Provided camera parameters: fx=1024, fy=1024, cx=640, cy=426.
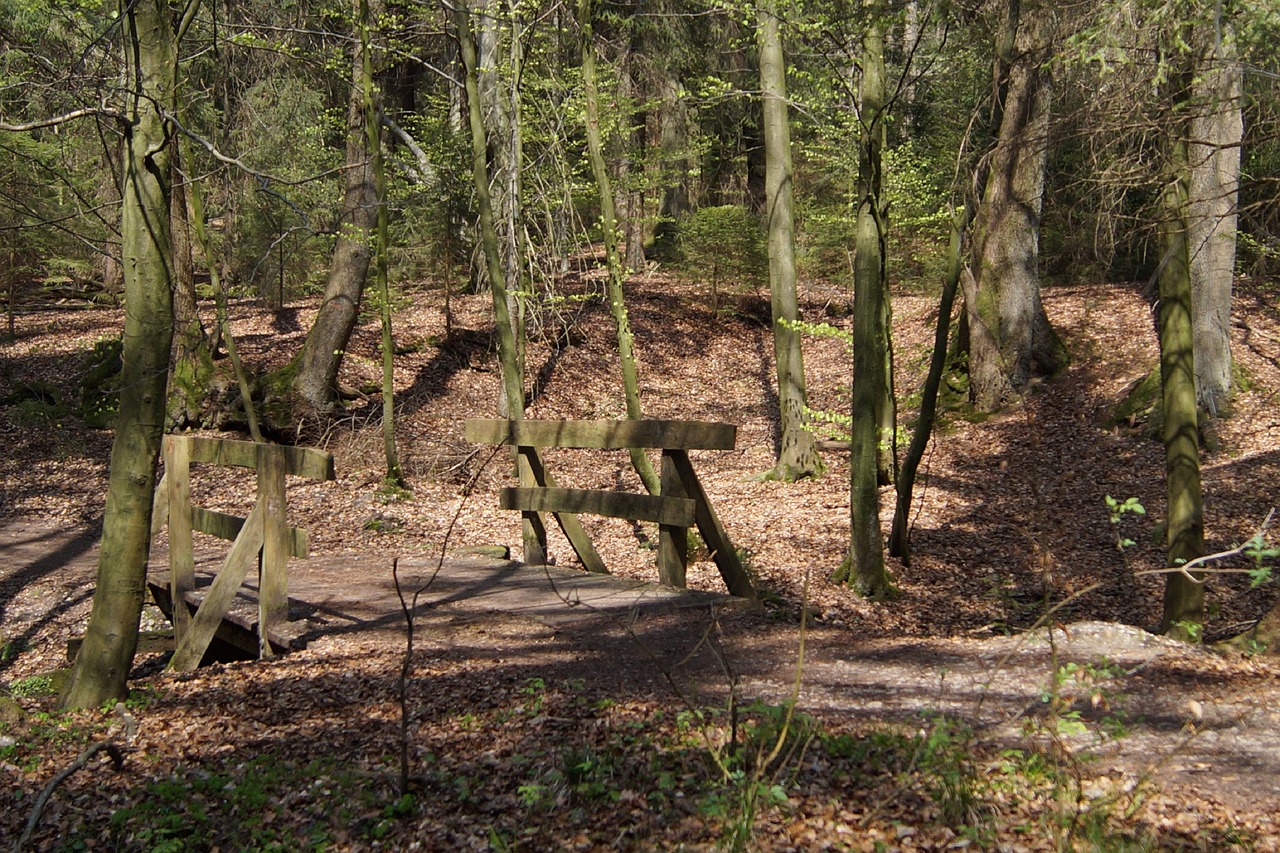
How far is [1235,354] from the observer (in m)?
15.2

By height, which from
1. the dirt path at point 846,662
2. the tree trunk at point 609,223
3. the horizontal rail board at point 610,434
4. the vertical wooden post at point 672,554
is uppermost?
the tree trunk at point 609,223

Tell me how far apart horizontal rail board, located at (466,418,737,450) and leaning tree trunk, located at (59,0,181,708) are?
235cm

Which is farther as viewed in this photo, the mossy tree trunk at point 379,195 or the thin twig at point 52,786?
the mossy tree trunk at point 379,195

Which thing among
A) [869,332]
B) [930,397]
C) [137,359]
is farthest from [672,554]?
[137,359]

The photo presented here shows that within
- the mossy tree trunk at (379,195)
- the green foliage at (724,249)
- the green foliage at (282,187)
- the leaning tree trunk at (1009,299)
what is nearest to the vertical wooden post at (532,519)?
the mossy tree trunk at (379,195)

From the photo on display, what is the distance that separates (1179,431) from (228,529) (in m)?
7.19

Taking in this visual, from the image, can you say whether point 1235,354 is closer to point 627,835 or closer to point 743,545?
point 743,545

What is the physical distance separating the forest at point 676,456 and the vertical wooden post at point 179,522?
95mm

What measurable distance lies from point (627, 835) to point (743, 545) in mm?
7518

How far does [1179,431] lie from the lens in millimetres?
7391

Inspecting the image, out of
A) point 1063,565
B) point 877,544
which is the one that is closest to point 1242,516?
point 1063,565

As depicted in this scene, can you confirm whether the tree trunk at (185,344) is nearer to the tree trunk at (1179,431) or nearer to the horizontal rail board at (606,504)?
the horizontal rail board at (606,504)

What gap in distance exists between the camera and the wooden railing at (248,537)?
23.4 ft

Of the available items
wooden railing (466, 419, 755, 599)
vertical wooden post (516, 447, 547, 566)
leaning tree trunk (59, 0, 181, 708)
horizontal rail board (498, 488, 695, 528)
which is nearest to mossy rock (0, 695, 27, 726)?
leaning tree trunk (59, 0, 181, 708)
